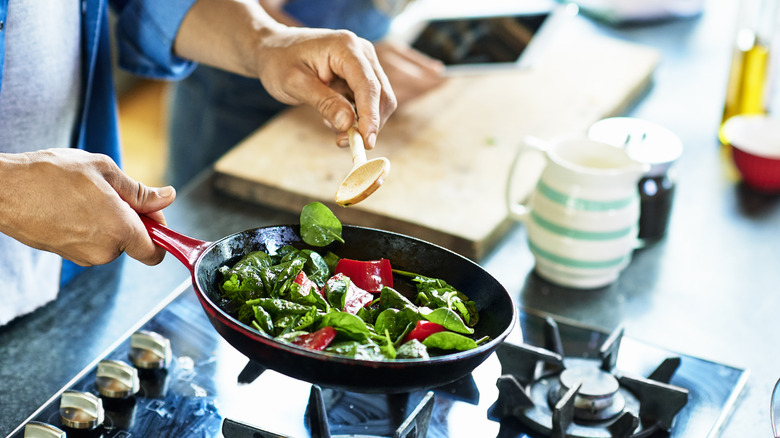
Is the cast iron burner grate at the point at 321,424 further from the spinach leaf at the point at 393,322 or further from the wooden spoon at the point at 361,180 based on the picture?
the wooden spoon at the point at 361,180

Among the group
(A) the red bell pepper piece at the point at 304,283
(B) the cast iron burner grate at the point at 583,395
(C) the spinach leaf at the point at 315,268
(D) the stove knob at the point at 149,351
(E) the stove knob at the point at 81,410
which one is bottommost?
(D) the stove knob at the point at 149,351

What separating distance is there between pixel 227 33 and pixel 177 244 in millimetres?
464

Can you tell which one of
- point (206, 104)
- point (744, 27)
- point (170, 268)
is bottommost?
point (206, 104)

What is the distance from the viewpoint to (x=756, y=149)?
156 cm

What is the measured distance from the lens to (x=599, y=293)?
1280mm

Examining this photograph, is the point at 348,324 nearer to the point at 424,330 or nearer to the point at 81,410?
the point at 424,330

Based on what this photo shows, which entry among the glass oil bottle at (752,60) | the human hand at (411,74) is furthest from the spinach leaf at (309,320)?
the glass oil bottle at (752,60)

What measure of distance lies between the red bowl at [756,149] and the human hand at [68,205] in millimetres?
1112

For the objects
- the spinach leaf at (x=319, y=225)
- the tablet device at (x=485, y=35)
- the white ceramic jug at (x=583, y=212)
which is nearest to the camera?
the spinach leaf at (x=319, y=225)

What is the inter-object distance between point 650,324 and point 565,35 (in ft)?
3.67

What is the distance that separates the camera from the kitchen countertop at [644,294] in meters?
1.05

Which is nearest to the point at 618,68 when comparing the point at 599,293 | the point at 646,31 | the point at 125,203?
the point at 646,31

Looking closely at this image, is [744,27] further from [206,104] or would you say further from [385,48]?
[206,104]

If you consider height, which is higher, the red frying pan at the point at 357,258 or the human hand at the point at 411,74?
the red frying pan at the point at 357,258
